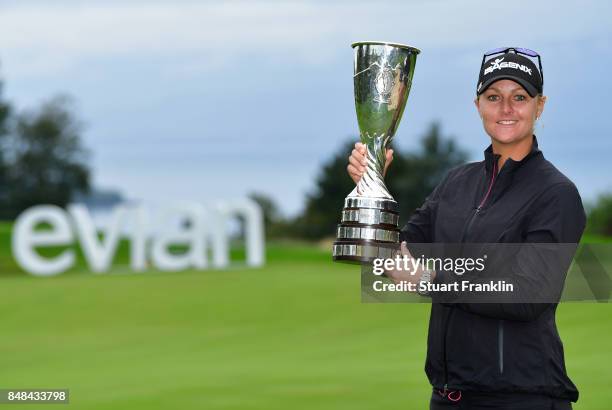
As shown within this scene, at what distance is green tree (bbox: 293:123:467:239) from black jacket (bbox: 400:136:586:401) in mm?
61906

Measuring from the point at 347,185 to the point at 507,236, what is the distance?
65898mm

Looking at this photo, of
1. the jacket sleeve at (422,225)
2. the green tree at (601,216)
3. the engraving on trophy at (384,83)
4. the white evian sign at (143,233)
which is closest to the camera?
the jacket sleeve at (422,225)

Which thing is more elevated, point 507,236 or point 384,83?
point 384,83

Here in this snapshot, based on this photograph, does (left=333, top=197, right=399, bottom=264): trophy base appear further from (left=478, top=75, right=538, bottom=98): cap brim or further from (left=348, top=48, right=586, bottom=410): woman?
(left=478, top=75, right=538, bottom=98): cap brim

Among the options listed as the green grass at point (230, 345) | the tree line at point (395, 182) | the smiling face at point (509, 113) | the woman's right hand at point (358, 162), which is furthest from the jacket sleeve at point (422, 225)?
the tree line at point (395, 182)

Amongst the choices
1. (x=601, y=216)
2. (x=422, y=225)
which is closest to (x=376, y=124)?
(x=422, y=225)

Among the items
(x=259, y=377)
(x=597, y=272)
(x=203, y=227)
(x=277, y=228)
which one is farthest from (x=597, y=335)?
(x=277, y=228)

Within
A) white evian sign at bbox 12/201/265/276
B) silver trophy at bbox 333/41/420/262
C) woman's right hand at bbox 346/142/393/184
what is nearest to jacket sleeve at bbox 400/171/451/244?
silver trophy at bbox 333/41/420/262

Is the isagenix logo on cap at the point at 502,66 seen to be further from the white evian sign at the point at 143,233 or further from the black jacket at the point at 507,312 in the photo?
the white evian sign at the point at 143,233

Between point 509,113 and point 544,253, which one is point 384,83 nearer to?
point 509,113

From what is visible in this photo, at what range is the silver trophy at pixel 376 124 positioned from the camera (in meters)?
3.13

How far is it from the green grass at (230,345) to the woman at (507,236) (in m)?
5.80

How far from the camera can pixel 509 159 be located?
9.68 feet

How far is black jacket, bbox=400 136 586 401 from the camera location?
111 inches
